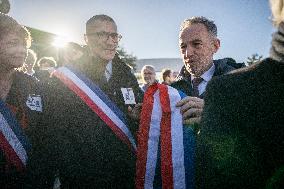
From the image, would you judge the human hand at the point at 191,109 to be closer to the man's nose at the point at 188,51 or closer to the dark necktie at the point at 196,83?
the dark necktie at the point at 196,83

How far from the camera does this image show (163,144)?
2256 millimetres

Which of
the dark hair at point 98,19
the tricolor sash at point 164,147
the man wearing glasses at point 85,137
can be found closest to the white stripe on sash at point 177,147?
the tricolor sash at point 164,147

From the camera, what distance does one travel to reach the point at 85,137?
2.52 metres

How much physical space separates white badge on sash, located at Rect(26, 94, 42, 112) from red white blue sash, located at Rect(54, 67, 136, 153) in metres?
0.26

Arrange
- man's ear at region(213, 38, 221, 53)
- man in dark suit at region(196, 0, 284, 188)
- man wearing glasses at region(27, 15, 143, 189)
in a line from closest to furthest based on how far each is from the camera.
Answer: man in dark suit at region(196, 0, 284, 188)
man wearing glasses at region(27, 15, 143, 189)
man's ear at region(213, 38, 221, 53)

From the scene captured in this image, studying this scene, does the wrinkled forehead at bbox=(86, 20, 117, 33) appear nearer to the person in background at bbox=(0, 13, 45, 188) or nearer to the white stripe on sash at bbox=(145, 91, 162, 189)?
the person in background at bbox=(0, 13, 45, 188)

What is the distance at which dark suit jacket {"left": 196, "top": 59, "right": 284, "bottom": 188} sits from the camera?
1.05 metres

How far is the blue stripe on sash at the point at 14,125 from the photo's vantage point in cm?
258

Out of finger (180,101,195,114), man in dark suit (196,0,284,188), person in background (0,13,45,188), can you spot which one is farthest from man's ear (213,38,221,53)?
man in dark suit (196,0,284,188)

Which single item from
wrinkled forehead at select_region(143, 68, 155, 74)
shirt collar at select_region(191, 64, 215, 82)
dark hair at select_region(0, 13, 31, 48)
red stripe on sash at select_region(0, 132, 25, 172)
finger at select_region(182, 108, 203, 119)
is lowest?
red stripe on sash at select_region(0, 132, 25, 172)

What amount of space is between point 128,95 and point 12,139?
3.33 feet

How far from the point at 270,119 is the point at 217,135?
0.58 ft

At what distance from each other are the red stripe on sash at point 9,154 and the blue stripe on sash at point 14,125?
9 cm

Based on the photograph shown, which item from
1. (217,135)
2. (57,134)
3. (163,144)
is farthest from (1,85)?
(217,135)
